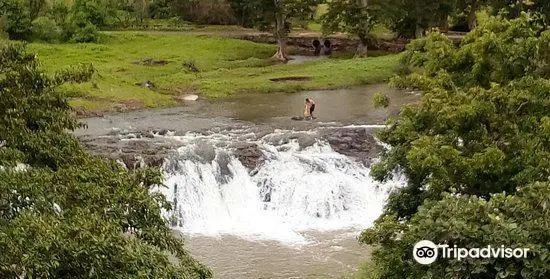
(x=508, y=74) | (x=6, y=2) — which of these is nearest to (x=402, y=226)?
(x=508, y=74)

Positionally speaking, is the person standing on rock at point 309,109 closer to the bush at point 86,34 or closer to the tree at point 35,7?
the bush at point 86,34

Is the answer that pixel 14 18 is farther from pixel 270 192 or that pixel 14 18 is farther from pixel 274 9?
pixel 270 192

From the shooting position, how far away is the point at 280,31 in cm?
5094

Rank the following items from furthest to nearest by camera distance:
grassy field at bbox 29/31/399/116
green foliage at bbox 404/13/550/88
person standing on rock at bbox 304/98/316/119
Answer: grassy field at bbox 29/31/399/116 → person standing on rock at bbox 304/98/316/119 → green foliage at bbox 404/13/550/88

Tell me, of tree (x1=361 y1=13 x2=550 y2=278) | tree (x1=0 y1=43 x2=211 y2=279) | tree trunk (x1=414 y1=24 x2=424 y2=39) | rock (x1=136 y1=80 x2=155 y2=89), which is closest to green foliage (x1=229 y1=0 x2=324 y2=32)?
tree trunk (x1=414 y1=24 x2=424 y2=39)

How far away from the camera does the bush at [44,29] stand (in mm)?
51562

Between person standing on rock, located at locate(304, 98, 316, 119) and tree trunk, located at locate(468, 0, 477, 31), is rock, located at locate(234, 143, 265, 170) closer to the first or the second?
person standing on rock, located at locate(304, 98, 316, 119)

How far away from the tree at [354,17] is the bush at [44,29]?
20.0m

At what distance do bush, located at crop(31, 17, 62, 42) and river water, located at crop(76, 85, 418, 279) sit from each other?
74.3 feet

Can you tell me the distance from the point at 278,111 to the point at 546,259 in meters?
26.5

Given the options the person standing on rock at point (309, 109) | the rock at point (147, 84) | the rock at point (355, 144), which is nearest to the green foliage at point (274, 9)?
the rock at point (147, 84)

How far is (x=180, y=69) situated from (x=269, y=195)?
23654 millimetres

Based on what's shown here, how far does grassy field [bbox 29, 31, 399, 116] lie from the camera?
37906 mm

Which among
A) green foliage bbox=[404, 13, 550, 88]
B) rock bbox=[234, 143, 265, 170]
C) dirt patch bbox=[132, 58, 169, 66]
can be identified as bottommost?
rock bbox=[234, 143, 265, 170]
